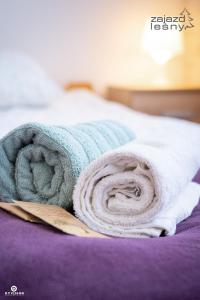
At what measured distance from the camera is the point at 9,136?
0.55 m

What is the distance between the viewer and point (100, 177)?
0.50m

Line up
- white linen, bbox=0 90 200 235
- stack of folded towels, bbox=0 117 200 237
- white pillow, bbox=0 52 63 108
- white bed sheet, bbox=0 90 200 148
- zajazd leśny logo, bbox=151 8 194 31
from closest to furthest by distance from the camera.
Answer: stack of folded towels, bbox=0 117 200 237, white linen, bbox=0 90 200 235, white bed sheet, bbox=0 90 200 148, zajazd leśny logo, bbox=151 8 194 31, white pillow, bbox=0 52 63 108

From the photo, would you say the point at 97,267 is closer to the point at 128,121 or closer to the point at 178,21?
the point at 128,121

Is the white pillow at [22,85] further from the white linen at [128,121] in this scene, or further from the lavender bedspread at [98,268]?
the lavender bedspread at [98,268]

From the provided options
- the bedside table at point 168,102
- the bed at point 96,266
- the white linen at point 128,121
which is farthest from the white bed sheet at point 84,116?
the bed at point 96,266

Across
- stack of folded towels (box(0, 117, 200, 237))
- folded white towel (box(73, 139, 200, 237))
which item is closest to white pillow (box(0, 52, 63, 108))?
stack of folded towels (box(0, 117, 200, 237))

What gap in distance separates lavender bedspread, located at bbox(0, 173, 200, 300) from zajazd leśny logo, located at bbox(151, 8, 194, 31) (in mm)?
828

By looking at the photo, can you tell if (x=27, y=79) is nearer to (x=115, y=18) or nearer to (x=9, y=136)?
(x=115, y=18)

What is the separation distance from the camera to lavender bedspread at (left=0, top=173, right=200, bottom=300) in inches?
14.4

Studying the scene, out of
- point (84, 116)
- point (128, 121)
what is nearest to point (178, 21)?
point (128, 121)

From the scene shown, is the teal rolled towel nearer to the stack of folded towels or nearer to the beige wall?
the stack of folded towels

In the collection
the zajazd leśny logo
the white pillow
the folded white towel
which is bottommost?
the folded white towel

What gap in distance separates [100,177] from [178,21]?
2.50 ft

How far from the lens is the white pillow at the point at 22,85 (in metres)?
1.44
